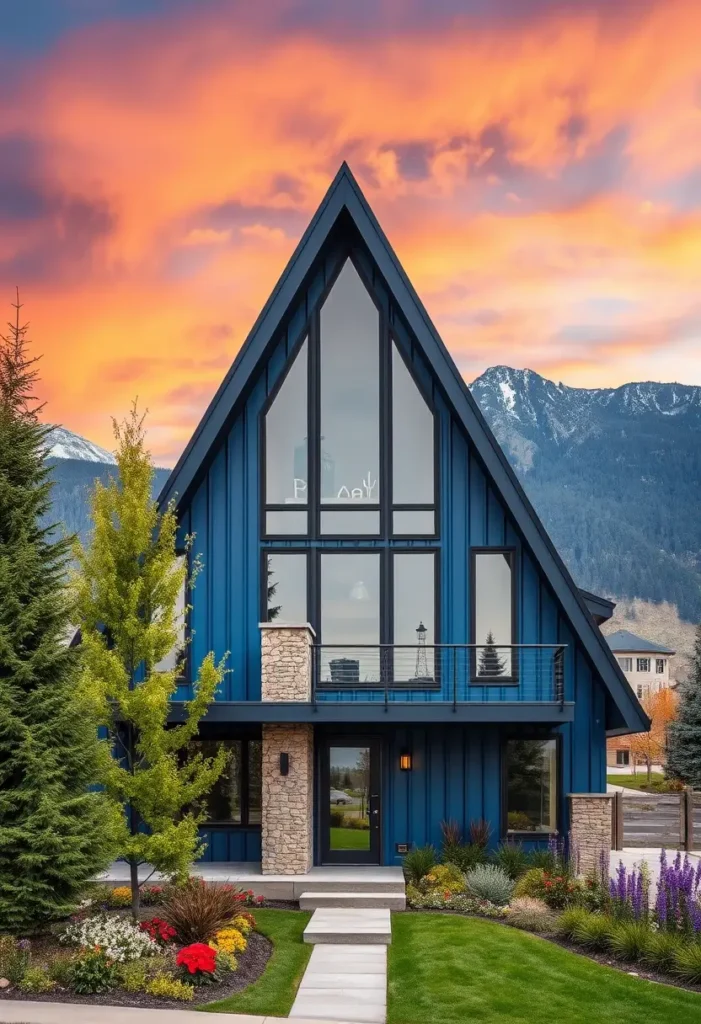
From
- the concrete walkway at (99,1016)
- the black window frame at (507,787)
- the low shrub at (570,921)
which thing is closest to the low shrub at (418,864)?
the black window frame at (507,787)

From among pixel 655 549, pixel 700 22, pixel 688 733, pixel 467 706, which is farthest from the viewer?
pixel 655 549

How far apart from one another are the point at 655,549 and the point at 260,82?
182 meters

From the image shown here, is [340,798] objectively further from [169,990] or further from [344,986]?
[169,990]

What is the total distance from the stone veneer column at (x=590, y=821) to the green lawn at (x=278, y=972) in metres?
5.19

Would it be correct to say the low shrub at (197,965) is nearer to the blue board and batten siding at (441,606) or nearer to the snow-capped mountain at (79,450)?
the blue board and batten siding at (441,606)

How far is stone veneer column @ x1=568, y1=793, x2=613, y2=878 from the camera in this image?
18469mm

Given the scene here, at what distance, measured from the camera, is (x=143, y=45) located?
71.9 feet

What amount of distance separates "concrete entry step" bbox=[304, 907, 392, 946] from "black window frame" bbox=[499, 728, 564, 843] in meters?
3.73

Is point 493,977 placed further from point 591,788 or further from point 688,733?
point 688,733

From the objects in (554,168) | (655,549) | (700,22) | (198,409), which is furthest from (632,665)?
(655,549)

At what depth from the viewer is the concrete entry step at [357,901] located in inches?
629

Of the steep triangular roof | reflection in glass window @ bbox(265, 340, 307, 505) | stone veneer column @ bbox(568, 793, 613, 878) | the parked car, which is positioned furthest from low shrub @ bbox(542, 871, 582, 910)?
reflection in glass window @ bbox(265, 340, 307, 505)

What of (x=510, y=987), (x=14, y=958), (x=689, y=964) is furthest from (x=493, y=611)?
(x=14, y=958)

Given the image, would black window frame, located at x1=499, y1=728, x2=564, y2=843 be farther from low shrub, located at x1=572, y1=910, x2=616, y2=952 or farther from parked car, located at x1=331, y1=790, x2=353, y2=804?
low shrub, located at x1=572, y1=910, x2=616, y2=952
